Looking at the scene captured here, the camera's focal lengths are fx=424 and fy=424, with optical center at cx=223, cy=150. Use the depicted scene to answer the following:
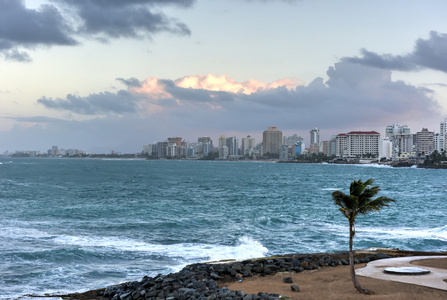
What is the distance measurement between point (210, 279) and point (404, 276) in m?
7.89

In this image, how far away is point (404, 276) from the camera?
17.0 meters

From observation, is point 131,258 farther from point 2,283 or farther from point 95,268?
point 2,283

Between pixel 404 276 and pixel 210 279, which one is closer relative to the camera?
Answer: pixel 404 276

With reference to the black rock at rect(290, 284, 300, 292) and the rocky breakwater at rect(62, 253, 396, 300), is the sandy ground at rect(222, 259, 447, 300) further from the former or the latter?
the rocky breakwater at rect(62, 253, 396, 300)

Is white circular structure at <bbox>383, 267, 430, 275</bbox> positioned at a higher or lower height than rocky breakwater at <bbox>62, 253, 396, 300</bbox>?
higher

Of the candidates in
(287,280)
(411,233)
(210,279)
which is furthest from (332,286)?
(411,233)

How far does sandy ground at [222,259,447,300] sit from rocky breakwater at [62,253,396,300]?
784mm

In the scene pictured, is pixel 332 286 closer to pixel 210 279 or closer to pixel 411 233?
pixel 210 279

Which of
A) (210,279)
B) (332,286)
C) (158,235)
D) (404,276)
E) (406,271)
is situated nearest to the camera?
(332,286)

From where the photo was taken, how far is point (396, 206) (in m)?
55.8

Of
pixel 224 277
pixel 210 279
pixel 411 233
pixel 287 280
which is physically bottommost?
pixel 411 233

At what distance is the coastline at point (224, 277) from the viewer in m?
15.9

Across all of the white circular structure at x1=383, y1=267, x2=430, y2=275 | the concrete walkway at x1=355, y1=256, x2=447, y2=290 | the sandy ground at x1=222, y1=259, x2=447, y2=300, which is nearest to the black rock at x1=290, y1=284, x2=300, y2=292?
the sandy ground at x1=222, y1=259, x2=447, y2=300

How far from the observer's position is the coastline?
15855mm
